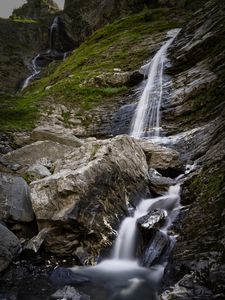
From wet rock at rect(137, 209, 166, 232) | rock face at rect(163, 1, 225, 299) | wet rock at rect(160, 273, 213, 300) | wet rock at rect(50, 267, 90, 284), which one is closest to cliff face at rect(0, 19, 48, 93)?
rock face at rect(163, 1, 225, 299)

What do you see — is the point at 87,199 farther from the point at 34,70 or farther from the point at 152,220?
the point at 34,70

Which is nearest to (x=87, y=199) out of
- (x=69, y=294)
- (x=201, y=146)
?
(x=69, y=294)

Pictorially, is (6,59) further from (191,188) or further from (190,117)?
(191,188)

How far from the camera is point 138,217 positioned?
855 cm

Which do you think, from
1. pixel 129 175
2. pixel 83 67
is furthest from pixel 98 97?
pixel 129 175

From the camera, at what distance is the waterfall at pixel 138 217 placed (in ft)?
25.9

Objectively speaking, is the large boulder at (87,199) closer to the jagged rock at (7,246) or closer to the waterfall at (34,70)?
the jagged rock at (7,246)

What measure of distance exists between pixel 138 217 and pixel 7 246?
2.97 m

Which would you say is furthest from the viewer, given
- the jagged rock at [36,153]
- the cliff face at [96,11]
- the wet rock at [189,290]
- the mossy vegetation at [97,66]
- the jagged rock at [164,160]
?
the cliff face at [96,11]

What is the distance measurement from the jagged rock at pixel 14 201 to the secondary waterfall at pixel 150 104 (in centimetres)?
661

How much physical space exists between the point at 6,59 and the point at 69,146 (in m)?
34.7

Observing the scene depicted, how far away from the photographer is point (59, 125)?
16.5 m

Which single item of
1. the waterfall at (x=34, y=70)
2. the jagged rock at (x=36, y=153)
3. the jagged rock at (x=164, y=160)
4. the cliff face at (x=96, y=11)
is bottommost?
the jagged rock at (x=164, y=160)

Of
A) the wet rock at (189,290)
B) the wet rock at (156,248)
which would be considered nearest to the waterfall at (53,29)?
the wet rock at (156,248)
